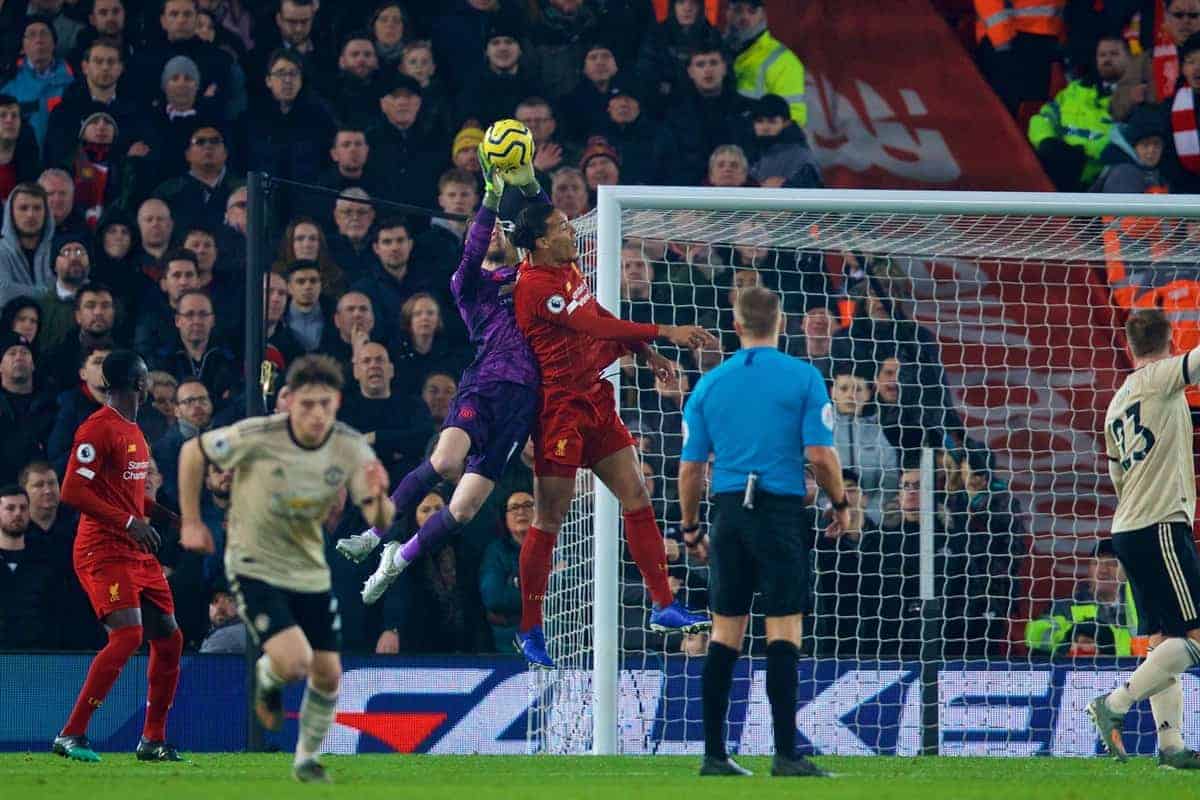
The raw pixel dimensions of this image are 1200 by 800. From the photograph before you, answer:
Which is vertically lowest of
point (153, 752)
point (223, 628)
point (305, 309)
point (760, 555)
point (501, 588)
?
point (153, 752)

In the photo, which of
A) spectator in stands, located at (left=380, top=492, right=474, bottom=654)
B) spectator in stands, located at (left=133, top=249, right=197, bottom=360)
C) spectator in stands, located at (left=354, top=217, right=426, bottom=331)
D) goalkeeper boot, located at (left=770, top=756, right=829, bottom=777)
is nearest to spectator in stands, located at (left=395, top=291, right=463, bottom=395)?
spectator in stands, located at (left=354, top=217, right=426, bottom=331)

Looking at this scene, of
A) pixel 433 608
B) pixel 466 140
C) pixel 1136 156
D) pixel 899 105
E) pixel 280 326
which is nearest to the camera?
pixel 433 608

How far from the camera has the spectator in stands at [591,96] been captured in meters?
14.6

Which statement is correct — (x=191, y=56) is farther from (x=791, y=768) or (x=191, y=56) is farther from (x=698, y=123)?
(x=791, y=768)

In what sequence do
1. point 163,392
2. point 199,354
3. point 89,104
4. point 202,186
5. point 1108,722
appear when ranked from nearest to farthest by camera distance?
point 1108,722 < point 163,392 < point 199,354 < point 202,186 < point 89,104

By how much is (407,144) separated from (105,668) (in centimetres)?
538

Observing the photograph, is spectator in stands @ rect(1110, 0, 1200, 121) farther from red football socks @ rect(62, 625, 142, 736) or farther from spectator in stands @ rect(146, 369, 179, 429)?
red football socks @ rect(62, 625, 142, 736)

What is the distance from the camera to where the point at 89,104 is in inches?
547

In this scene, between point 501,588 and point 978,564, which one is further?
point 978,564

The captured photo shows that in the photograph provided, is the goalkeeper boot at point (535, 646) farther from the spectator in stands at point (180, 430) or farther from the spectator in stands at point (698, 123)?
the spectator in stands at point (698, 123)

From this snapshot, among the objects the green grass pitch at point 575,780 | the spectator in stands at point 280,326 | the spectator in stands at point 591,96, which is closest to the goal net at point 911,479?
the spectator in stands at point 591,96

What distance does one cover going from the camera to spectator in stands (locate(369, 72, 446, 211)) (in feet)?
45.8

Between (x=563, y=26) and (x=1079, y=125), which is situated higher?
(x=563, y=26)

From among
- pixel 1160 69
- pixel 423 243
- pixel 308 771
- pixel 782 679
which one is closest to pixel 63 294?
pixel 423 243
